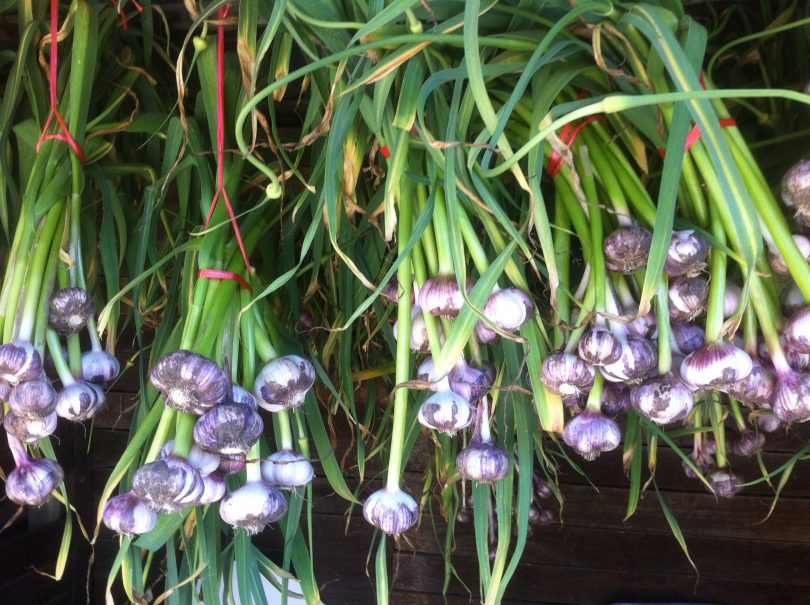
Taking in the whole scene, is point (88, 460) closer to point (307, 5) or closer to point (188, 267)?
point (188, 267)

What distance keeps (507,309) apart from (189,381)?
247mm

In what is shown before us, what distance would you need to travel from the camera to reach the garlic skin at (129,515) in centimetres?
52

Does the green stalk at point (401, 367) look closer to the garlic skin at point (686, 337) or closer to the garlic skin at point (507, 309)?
the garlic skin at point (507, 309)

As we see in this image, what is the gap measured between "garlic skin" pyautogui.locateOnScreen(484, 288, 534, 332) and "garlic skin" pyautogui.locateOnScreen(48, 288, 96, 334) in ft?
1.26

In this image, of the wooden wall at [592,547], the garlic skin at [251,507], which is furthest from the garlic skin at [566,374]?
the wooden wall at [592,547]

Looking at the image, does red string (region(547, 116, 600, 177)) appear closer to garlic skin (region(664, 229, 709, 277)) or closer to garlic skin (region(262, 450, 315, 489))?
garlic skin (region(664, 229, 709, 277))

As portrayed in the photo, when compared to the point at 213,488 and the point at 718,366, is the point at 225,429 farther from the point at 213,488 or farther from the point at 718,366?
the point at 718,366

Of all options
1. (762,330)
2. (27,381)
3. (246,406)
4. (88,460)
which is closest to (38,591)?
(88,460)

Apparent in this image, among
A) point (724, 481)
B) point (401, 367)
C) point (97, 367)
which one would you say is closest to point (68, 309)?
point (97, 367)

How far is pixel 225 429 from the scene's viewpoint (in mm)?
492

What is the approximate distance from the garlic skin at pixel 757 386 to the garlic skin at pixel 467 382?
0.18 meters

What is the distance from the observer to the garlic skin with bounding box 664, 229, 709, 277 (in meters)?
0.47

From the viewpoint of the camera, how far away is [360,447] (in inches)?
26.6

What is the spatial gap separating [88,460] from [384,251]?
1.00 meters
